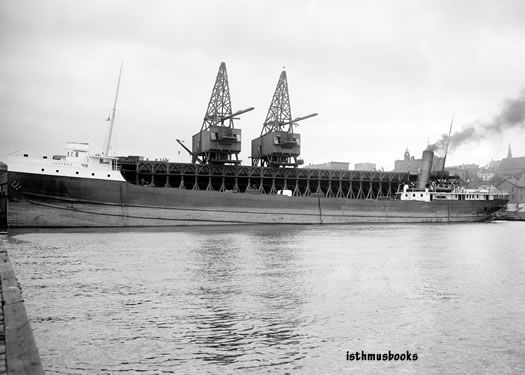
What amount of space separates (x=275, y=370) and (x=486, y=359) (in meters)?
4.28

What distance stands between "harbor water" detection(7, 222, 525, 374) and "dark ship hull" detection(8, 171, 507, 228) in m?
17.7

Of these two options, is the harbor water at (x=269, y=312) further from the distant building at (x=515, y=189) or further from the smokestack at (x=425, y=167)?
the distant building at (x=515, y=189)

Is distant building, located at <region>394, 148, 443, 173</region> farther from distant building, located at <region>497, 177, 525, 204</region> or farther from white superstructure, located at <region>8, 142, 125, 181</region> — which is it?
white superstructure, located at <region>8, 142, 125, 181</region>

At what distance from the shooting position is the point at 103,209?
43.2 meters

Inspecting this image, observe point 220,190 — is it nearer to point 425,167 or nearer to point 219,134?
point 219,134

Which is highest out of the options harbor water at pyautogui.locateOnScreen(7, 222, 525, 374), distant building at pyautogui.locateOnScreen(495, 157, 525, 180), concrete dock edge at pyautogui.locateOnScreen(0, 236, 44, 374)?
distant building at pyautogui.locateOnScreen(495, 157, 525, 180)

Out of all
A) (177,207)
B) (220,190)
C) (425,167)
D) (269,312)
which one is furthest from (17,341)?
(425,167)

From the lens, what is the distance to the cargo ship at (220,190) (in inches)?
1610

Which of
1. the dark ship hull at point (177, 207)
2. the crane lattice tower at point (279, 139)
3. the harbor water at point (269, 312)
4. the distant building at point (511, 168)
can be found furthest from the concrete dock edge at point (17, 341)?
the distant building at point (511, 168)

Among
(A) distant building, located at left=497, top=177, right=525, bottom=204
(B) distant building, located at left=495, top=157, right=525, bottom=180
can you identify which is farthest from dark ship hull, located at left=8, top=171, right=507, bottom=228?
(B) distant building, located at left=495, top=157, right=525, bottom=180

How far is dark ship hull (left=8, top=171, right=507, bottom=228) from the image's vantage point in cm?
4034

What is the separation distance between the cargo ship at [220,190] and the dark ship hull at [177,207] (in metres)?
0.09

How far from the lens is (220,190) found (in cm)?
6066

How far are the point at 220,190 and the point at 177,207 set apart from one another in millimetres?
14045
